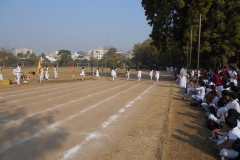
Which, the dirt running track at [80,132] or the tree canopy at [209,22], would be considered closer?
the dirt running track at [80,132]

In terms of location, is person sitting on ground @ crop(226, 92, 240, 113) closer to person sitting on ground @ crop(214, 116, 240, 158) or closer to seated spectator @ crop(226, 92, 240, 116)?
seated spectator @ crop(226, 92, 240, 116)

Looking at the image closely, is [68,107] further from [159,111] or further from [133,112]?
[159,111]

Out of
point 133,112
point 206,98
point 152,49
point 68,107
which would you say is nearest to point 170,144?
point 133,112

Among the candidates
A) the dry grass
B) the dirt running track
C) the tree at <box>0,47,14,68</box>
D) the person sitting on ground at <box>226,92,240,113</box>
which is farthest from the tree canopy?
the tree at <box>0,47,14,68</box>

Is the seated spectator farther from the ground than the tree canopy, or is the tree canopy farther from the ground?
the tree canopy

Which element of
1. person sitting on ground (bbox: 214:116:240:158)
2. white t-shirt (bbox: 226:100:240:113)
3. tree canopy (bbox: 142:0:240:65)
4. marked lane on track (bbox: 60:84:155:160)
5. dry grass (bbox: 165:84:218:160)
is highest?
tree canopy (bbox: 142:0:240:65)

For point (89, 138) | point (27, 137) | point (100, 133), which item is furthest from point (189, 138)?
point (27, 137)

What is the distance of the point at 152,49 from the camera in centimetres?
6588

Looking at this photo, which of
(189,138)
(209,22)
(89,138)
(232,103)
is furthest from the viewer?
(209,22)

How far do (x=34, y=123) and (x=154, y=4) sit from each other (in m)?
21.0

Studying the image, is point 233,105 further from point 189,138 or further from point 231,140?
point 231,140

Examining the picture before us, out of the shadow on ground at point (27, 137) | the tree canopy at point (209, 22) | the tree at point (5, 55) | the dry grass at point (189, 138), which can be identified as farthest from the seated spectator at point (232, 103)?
the tree at point (5, 55)

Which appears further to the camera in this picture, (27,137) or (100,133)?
(100,133)

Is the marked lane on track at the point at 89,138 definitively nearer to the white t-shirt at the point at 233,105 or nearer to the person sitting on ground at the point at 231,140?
the person sitting on ground at the point at 231,140
